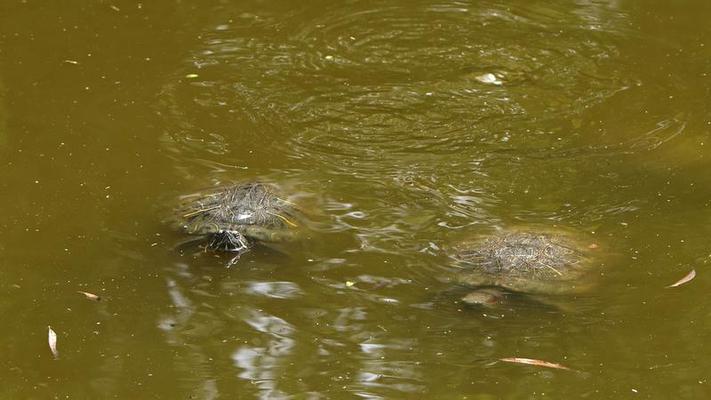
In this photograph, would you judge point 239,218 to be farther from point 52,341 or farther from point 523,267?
point 523,267

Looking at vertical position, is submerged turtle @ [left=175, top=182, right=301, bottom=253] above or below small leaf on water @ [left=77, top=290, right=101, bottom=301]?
above

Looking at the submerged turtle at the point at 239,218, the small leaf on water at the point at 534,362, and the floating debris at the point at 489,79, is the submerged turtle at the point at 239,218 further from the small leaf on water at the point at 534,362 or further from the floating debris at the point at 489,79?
the floating debris at the point at 489,79

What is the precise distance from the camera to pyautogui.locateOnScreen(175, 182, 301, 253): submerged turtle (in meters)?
4.53

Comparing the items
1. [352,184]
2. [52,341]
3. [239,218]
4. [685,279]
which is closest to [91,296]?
[52,341]

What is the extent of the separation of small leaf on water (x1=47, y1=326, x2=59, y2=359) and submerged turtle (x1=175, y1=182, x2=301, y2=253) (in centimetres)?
84

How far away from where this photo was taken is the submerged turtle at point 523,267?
13.7 ft

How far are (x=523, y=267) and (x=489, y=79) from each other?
7.52 ft

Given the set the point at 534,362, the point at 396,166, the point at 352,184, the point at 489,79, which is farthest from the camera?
the point at 489,79

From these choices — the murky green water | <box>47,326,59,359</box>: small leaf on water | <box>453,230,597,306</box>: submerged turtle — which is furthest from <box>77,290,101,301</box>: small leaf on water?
<box>453,230,597,306</box>: submerged turtle

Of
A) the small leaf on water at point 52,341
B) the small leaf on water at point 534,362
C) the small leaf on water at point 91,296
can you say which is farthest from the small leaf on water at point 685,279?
the small leaf on water at point 52,341

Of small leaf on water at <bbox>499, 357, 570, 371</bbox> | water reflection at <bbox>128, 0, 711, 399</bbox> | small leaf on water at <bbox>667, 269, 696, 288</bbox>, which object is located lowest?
small leaf on water at <bbox>499, 357, 570, 371</bbox>

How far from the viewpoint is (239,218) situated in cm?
457

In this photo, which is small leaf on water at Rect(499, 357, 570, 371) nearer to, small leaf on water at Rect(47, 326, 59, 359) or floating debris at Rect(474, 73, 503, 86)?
small leaf on water at Rect(47, 326, 59, 359)

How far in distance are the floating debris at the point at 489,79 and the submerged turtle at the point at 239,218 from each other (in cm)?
196
